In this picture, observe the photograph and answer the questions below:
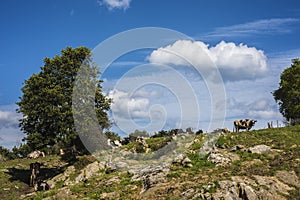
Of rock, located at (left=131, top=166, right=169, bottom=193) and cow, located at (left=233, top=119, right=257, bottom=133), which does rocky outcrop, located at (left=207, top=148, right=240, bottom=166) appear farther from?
cow, located at (left=233, top=119, right=257, bottom=133)

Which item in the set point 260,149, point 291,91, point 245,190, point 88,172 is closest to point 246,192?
point 245,190

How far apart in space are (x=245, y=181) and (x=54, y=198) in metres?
17.3

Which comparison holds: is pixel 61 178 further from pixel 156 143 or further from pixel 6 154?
pixel 6 154

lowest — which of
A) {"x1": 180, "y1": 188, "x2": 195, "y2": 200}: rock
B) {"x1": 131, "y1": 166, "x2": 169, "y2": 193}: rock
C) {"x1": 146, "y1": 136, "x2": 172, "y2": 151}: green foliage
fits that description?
{"x1": 180, "y1": 188, "x2": 195, "y2": 200}: rock

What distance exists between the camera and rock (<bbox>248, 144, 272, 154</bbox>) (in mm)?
34800

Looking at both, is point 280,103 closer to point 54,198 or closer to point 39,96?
point 39,96

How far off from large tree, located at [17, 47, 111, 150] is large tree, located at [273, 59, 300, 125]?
46.0m

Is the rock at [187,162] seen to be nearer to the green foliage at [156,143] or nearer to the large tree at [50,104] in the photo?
the green foliage at [156,143]

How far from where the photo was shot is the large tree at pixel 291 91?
229ft

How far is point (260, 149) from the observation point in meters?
35.3

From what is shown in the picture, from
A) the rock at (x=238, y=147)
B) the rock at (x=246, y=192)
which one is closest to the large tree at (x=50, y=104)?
the rock at (x=238, y=147)

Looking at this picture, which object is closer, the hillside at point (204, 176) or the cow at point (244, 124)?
the hillside at point (204, 176)

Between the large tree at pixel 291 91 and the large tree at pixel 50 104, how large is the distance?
4597 centimetres

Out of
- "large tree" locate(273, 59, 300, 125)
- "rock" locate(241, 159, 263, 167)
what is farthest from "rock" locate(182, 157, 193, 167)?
"large tree" locate(273, 59, 300, 125)
